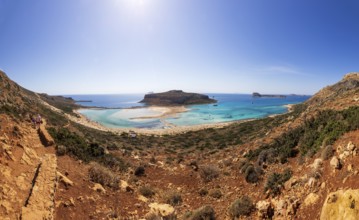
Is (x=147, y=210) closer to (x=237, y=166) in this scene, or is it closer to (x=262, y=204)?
(x=262, y=204)

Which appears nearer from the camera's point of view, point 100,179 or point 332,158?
point 332,158

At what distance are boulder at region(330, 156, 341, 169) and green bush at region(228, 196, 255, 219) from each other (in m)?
3.87

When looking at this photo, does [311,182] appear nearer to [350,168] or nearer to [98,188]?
[350,168]

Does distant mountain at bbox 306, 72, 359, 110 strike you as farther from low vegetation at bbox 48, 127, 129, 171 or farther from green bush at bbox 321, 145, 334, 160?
low vegetation at bbox 48, 127, 129, 171

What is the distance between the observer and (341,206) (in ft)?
21.0

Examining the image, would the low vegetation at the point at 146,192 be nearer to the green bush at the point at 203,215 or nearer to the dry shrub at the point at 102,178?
the dry shrub at the point at 102,178

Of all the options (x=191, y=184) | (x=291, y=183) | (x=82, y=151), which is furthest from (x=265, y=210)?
(x=82, y=151)

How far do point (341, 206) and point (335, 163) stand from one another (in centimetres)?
276

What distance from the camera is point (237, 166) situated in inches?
669

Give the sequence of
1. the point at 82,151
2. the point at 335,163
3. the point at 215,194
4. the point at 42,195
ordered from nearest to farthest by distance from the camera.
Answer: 1. the point at 335,163
2. the point at 42,195
3. the point at 215,194
4. the point at 82,151

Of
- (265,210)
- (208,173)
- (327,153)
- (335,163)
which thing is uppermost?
(327,153)

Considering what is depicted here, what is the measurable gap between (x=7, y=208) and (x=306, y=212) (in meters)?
10.5

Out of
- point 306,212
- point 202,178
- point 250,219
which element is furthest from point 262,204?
point 202,178

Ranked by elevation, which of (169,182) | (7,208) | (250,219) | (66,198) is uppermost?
(7,208)
